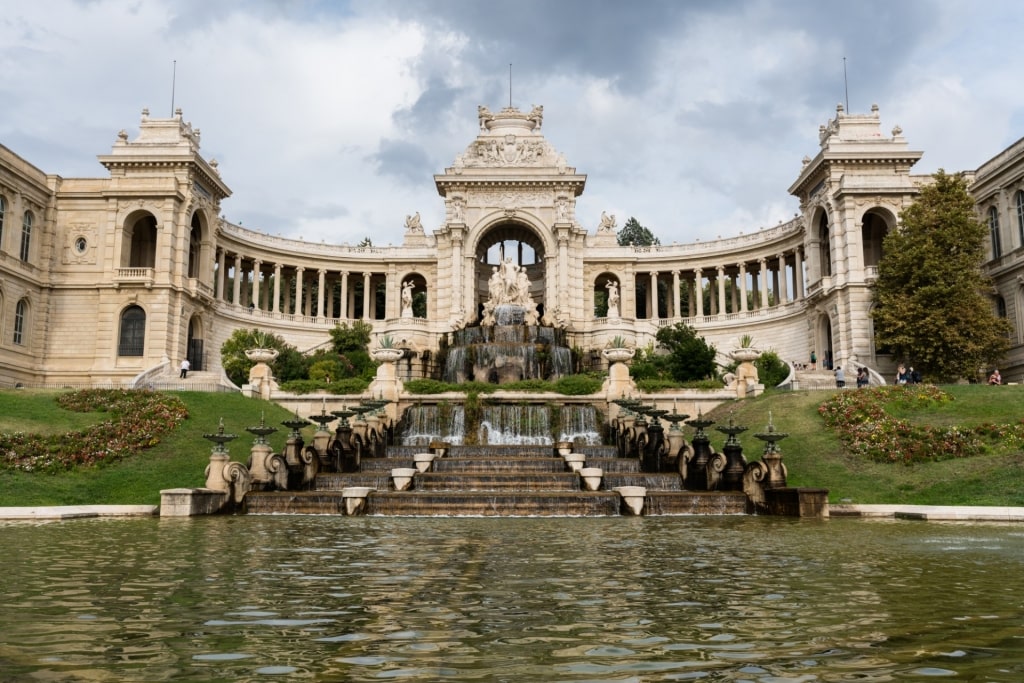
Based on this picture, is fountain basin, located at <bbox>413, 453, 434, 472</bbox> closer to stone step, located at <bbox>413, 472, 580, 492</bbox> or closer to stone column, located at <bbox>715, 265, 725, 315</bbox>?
stone step, located at <bbox>413, 472, 580, 492</bbox>

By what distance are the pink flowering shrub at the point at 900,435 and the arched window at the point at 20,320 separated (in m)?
47.6

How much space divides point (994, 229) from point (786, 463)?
1460 inches

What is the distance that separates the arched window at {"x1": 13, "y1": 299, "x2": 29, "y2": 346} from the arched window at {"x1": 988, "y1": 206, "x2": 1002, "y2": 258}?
2428 inches

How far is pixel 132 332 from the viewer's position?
5419 cm

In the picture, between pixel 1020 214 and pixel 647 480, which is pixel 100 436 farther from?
pixel 1020 214

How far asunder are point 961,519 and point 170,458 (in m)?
21.9

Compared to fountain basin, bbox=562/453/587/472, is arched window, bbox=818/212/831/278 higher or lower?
higher

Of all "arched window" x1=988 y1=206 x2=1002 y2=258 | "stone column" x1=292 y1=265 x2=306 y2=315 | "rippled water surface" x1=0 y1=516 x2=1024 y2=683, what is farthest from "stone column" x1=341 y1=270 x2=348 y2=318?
"rippled water surface" x1=0 y1=516 x2=1024 y2=683

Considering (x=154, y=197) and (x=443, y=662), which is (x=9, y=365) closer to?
(x=154, y=197)

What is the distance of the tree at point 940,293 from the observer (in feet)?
148

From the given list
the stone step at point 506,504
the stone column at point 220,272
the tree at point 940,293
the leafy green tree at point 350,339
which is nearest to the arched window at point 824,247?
the tree at point 940,293

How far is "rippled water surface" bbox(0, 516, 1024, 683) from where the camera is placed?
520cm

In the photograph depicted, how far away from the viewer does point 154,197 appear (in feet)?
182

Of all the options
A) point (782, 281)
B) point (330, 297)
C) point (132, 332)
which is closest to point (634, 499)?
point (132, 332)
